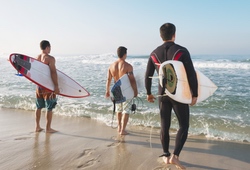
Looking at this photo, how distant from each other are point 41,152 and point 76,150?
1.64ft

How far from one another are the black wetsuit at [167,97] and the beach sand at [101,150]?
407 mm

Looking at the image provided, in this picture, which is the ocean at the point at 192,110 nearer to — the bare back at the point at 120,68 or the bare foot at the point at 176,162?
the bare back at the point at 120,68

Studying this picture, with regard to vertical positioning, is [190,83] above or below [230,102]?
above

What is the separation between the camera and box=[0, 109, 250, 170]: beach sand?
308cm

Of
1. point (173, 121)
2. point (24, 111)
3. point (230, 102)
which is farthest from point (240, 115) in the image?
point (24, 111)

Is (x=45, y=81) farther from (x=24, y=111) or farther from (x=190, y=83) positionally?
(x=190, y=83)

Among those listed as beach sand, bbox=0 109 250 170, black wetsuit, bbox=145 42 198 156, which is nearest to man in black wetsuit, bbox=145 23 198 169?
black wetsuit, bbox=145 42 198 156

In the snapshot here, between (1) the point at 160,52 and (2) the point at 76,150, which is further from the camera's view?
(2) the point at 76,150

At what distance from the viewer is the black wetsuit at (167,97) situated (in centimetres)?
269

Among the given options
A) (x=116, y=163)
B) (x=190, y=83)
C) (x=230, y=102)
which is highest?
(x=190, y=83)

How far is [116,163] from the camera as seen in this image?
3137 millimetres

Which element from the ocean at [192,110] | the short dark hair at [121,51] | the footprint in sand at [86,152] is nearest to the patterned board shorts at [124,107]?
the ocean at [192,110]

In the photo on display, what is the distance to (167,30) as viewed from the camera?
2.79 m

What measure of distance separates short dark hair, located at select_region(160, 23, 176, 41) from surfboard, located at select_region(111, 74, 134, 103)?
1583 millimetres
